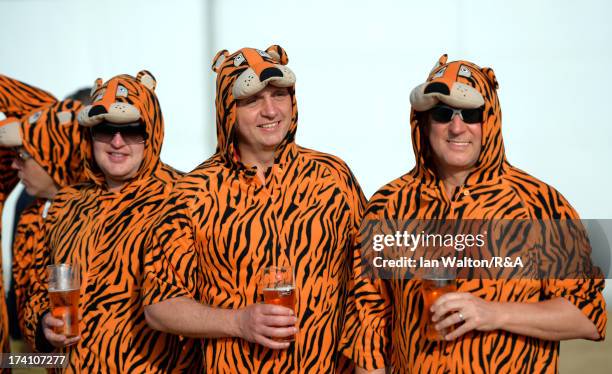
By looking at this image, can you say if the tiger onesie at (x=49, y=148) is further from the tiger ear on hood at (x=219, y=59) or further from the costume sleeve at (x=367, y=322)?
the costume sleeve at (x=367, y=322)

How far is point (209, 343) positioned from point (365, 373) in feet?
2.13

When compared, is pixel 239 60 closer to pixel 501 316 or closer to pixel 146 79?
pixel 146 79

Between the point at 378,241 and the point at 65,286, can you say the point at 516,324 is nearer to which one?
the point at 378,241

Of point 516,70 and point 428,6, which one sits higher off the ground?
point 428,6

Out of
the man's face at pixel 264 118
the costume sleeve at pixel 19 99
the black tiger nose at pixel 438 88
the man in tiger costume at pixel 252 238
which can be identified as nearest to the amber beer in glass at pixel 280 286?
the man in tiger costume at pixel 252 238

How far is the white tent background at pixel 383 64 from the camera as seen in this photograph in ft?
23.1

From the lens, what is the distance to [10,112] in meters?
5.06

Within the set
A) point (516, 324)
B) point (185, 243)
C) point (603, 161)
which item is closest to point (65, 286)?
point (185, 243)

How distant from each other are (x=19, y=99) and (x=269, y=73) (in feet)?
8.09

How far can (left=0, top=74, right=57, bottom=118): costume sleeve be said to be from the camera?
5.05 meters

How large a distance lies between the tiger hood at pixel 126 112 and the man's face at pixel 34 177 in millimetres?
812

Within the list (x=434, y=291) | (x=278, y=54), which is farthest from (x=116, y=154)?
(x=434, y=291)

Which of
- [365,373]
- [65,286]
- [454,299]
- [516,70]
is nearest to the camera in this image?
[454,299]

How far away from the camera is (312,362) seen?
3268 millimetres
